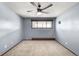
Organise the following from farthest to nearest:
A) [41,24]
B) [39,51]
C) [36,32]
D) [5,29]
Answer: [41,24]
[36,32]
[39,51]
[5,29]

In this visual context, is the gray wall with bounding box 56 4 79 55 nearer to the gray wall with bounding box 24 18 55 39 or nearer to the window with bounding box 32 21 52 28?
the gray wall with bounding box 24 18 55 39

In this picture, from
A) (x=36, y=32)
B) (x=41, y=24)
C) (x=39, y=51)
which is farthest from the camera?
(x=41, y=24)

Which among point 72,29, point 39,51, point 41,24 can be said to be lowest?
point 39,51

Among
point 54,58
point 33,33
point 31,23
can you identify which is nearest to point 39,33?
point 33,33

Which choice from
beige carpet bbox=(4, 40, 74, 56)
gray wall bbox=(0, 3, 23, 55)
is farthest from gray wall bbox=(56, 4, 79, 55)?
gray wall bbox=(0, 3, 23, 55)

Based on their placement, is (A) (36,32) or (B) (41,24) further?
(B) (41,24)

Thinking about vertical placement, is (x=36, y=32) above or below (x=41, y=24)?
below

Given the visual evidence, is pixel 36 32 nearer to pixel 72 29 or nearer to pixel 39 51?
pixel 39 51

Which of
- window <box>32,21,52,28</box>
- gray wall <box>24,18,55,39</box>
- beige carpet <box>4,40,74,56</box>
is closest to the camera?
beige carpet <box>4,40,74,56</box>

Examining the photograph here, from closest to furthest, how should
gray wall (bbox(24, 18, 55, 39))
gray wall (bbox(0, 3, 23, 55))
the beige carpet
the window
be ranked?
gray wall (bbox(0, 3, 23, 55)), the beige carpet, gray wall (bbox(24, 18, 55, 39)), the window

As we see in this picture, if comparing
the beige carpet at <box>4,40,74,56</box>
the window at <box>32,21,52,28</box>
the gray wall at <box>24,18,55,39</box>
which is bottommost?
the beige carpet at <box>4,40,74,56</box>

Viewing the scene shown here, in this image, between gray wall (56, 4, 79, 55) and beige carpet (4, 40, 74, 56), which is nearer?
gray wall (56, 4, 79, 55)

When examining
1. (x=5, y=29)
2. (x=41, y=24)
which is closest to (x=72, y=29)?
(x=5, y=29)

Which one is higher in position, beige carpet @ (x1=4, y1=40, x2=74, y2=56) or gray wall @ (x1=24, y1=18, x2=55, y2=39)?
gray wall @ (x1=24, y1=18, x2=55, y2=39)
